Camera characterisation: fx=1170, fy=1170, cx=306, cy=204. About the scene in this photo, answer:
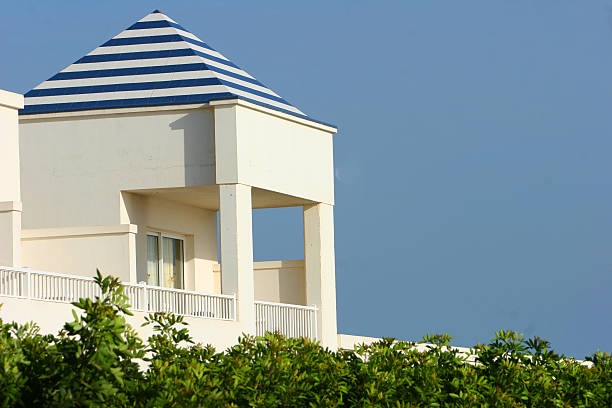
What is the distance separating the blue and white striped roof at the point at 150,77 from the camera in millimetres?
26156

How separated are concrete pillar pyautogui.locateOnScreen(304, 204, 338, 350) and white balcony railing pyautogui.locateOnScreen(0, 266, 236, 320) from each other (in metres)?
3.97

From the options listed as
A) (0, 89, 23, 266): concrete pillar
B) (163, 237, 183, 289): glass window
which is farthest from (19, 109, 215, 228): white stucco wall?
(0, 89, 23, 266): concrete pillar

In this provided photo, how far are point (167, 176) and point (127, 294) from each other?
460 cm

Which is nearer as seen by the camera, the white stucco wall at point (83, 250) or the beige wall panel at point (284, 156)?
the white stucco wall at point (83, 250)

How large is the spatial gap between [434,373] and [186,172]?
13.4 metres

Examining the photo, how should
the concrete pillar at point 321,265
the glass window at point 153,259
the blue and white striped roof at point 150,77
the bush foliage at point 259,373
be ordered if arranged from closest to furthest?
the bush foliage at point 259,373 → the blue and white striped roof at point 150,77 → the glass window at point 153,259 → the concrete pillar at point 321,265

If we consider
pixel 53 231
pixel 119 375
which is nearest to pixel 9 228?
pixel 53 231

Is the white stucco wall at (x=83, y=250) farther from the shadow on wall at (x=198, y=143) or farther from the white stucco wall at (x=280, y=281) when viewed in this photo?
the white stucco wall at (x=280, y=281)

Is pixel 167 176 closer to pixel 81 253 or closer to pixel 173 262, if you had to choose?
pixel 81 253

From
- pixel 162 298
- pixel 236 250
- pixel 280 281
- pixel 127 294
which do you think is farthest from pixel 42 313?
pixel 280 281

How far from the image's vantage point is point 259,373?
12.2m

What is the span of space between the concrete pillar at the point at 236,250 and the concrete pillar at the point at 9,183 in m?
4.71

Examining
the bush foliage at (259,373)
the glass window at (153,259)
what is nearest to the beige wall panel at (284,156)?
the glass window at (153,259)

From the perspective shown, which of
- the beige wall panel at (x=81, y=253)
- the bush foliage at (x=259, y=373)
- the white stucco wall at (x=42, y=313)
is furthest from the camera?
the beige wall panel at (x=81, y=253)
